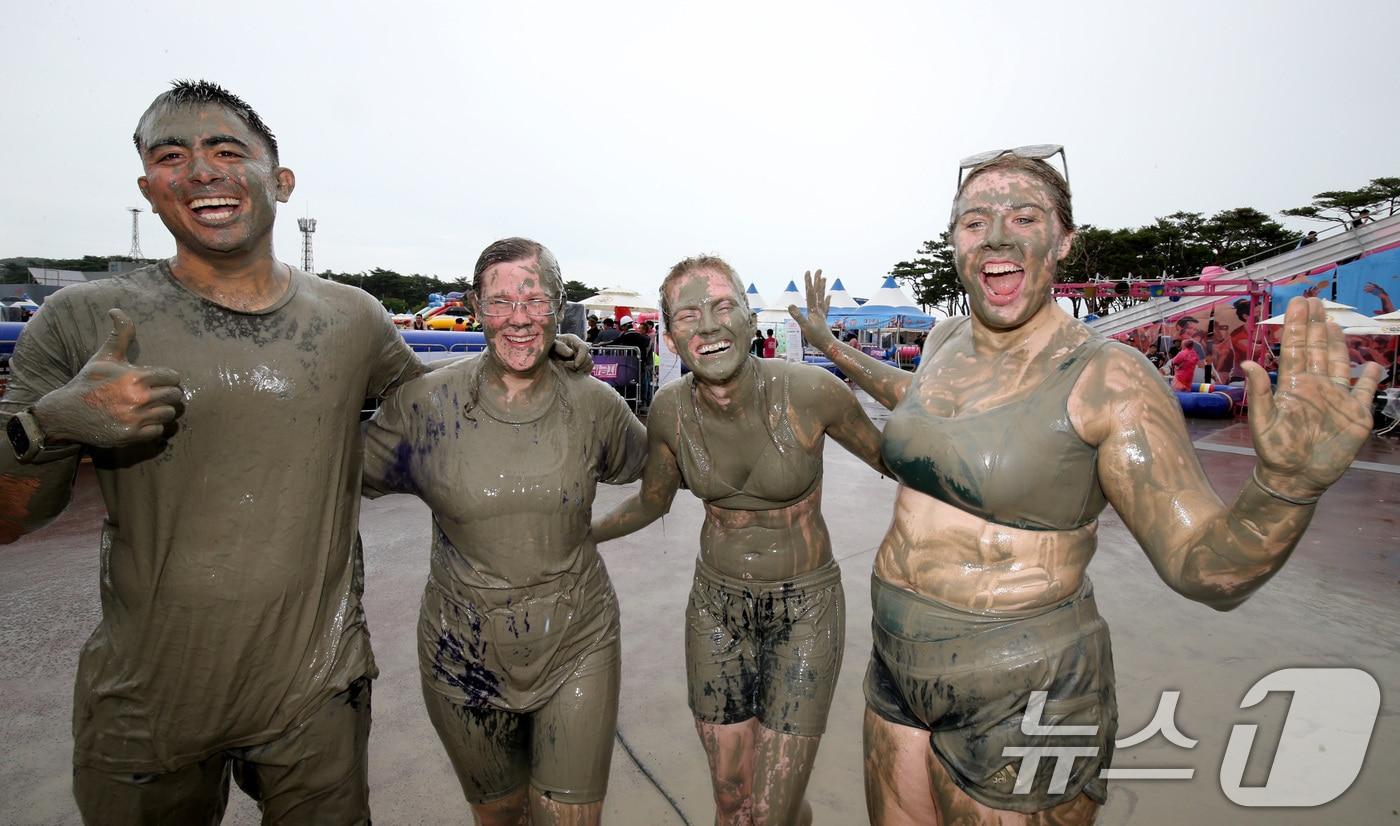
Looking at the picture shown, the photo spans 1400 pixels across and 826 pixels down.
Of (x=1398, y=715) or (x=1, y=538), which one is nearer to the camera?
(x=1, y=538)

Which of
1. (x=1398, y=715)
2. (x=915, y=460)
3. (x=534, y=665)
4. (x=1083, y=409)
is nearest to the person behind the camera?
(x=1083, y=409)

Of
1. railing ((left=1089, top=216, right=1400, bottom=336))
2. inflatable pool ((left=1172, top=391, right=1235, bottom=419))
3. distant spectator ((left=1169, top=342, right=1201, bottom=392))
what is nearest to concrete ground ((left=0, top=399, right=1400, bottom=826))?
inflatable pool ((left=1172, top=391, right=1235, bottom=419))

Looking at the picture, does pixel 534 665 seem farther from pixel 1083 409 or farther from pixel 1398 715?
pixel 1398 715

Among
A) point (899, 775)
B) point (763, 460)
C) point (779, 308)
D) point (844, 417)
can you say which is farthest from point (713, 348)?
point (779, 308)

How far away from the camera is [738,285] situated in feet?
7.93

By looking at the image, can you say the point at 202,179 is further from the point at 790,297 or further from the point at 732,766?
the point at 790,297

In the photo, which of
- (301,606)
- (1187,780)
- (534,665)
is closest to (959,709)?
(534,665)

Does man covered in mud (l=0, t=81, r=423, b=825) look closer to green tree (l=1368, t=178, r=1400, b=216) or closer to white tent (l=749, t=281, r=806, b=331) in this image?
white tent (l=749, t=281, r=806, b=331)

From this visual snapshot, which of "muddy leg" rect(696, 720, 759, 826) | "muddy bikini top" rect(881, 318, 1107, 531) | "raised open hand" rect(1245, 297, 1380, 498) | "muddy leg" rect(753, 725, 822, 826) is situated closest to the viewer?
"raised open hand" rect(1245, 297, 1380, 498)

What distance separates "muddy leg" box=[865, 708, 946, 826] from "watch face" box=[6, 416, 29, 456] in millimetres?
2077

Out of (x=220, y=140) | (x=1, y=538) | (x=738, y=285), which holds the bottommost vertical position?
(x=1, y=538)

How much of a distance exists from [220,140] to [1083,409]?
2.11 m

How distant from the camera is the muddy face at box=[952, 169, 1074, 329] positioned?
1.82 m

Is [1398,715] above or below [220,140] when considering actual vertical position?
below
